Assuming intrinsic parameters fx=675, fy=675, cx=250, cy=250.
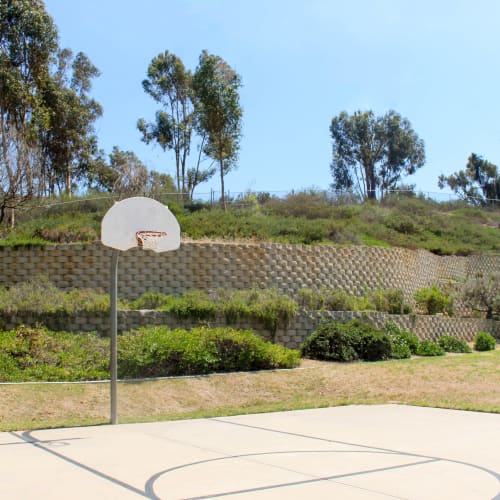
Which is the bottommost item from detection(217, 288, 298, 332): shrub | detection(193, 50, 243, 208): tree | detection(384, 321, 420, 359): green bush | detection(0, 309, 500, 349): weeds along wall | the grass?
the grass

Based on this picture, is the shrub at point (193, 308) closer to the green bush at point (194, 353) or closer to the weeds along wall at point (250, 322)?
the weeds along wall at point (250, 322)

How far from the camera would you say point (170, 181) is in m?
46.3

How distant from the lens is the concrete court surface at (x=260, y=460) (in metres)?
5.48

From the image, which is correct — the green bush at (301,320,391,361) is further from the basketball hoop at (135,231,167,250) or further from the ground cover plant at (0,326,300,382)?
the basketball hoop at (135,231,167,250)

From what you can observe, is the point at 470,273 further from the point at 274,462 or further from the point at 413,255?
the point at 274,462

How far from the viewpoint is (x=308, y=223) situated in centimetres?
2827

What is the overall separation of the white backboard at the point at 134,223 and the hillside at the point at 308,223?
1279 centimetres

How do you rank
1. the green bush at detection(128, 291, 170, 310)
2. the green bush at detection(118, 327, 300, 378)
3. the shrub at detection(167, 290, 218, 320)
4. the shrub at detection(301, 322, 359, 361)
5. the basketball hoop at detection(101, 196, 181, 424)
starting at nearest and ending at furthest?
1. the basketball hoop at detection(101, 196, 181, 424)
2. the green bush at detection(118, 327, 300, 378)
3. the shrub at detection(301, 322, 359, 361)
4. the shrub at detection(167, 290, 218, 320)
5. the green bush at detection(128, 291, 170, 310)

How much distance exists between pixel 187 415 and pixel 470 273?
2512 cm

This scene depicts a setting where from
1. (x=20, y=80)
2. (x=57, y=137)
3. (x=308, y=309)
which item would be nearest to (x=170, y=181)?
A: (x=57, y=137)

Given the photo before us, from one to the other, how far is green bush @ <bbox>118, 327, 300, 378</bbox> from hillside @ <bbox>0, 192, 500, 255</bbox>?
332 inches

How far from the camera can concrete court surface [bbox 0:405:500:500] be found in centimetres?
548

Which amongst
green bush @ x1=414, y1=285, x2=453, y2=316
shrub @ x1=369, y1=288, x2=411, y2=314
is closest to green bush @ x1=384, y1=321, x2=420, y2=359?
shrub @ x1=369, y1=288, x2=411, y2=314

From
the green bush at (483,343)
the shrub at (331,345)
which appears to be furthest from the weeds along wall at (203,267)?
the shrub at (331,345)
